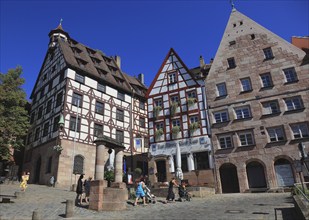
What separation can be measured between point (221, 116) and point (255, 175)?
5.98m

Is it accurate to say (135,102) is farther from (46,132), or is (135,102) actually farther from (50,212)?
(50,212)

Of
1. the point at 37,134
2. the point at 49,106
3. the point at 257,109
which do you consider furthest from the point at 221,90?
the point at 37,134

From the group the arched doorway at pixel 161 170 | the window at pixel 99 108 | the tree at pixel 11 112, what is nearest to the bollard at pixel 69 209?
the arched doorway at pixel 161 170

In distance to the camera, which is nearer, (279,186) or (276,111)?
(279,186)

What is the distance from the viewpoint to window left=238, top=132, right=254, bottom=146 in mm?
23188

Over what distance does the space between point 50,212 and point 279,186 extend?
57.3 feet

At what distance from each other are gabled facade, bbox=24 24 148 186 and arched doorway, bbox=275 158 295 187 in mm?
13838

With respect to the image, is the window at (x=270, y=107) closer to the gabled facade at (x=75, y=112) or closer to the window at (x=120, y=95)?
the gabled facade at (x=75, y=112)

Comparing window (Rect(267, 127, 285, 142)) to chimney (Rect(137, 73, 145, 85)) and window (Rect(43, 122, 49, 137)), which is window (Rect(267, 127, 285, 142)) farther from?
chimney (Rect(137, 73, 145, 85))

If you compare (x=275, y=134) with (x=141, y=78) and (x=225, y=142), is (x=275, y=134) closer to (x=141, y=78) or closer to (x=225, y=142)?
(x=225, y=142)

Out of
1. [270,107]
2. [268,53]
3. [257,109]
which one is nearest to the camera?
[270,107]

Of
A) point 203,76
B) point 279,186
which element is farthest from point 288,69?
point 279,186

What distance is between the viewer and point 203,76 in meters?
29.0

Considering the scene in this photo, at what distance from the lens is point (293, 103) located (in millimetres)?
22609
